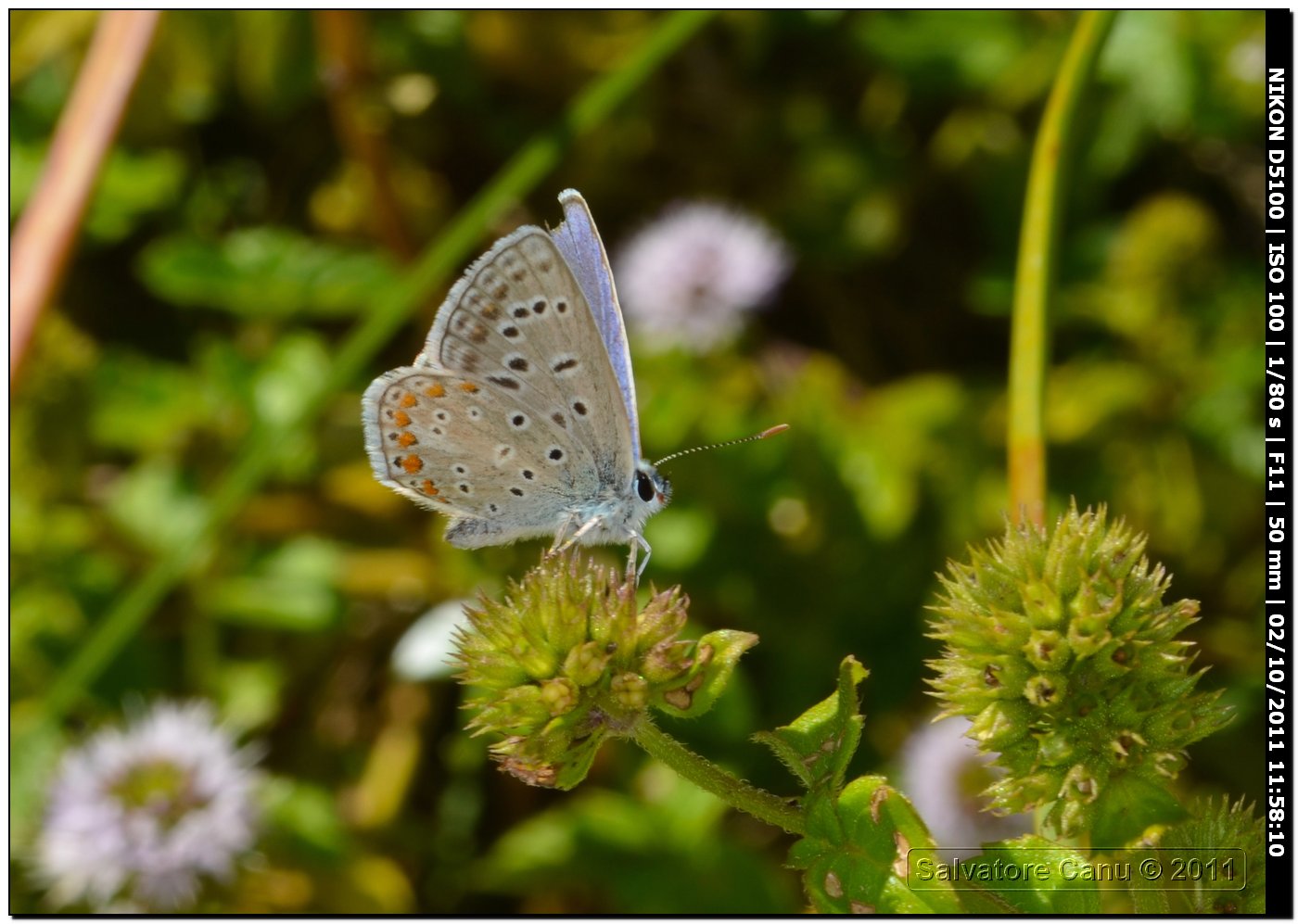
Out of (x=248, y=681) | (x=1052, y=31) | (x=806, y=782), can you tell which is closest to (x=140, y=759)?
(x=248, y=681)

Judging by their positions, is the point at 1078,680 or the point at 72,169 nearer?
the point at 1078,680

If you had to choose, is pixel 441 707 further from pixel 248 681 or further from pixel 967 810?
pixel 967 810

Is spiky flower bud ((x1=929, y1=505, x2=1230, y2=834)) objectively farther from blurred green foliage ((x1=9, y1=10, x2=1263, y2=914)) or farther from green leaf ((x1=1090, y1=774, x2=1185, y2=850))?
blurred green foliage ((x1=9, y1=10, x2=1263, y2=914))

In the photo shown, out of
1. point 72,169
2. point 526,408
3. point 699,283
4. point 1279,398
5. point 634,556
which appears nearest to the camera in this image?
point 634,556

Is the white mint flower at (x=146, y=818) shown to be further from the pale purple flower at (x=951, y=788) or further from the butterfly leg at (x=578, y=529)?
the pale purple flower at (x=951, y=788)

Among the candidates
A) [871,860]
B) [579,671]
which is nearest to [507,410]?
[579,671]

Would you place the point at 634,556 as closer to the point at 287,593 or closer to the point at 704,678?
the point at 704,678

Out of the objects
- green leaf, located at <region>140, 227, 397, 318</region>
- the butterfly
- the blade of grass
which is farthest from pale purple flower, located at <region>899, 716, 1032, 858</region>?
the blade of grass
